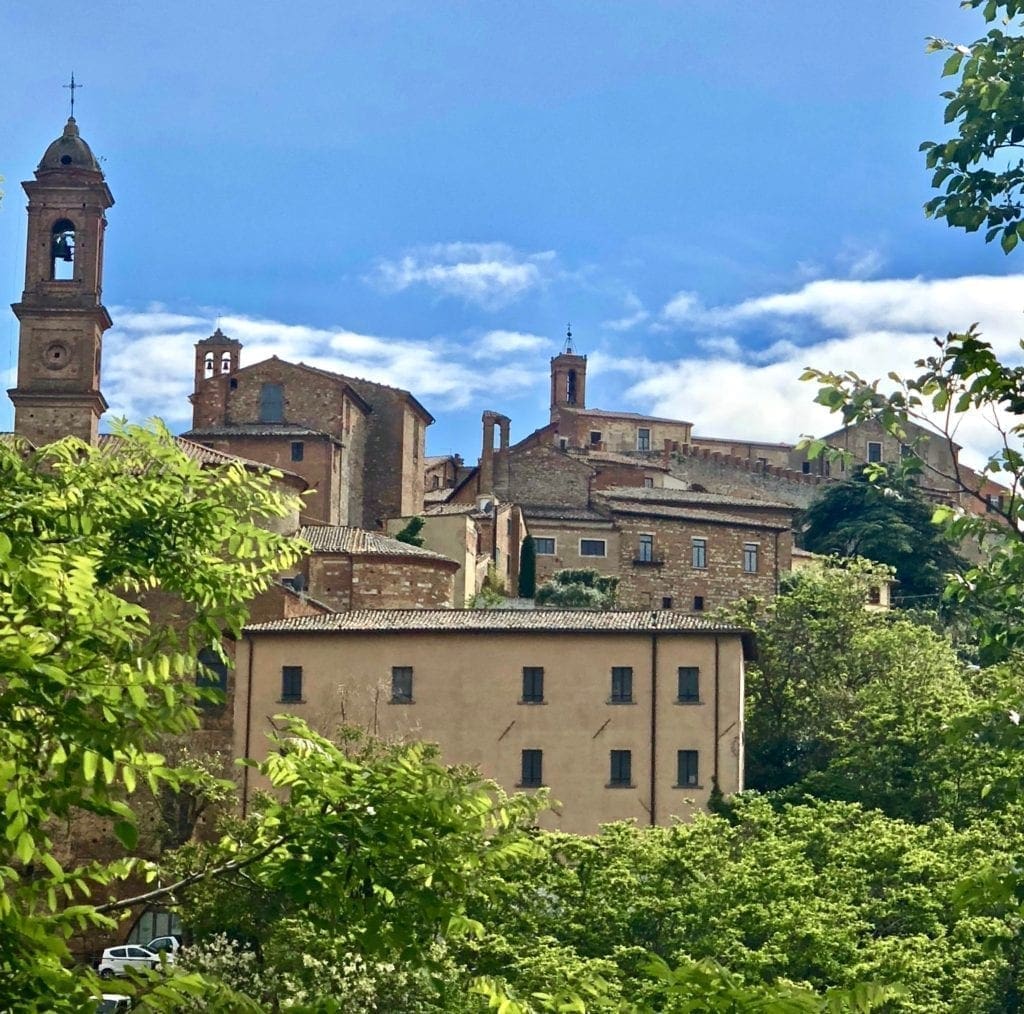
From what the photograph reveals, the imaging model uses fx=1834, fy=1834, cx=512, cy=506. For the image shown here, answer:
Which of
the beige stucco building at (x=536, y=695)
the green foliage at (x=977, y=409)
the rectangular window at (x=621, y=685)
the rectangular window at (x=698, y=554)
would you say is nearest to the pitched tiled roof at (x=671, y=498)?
the rectangular window at (x=698, y=554)

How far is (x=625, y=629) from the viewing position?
41.5 m

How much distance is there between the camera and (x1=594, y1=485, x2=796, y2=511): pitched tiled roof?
69.5 metres

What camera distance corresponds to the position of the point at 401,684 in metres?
41.3

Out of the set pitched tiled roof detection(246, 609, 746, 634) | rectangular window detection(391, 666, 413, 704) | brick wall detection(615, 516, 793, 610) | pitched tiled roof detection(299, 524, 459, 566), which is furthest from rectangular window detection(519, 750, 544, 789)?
brick wall detection(615, 516, 793, 610)

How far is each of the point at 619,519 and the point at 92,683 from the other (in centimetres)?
6029

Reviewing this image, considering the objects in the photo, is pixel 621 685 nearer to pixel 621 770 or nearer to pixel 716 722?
pixel 621 770

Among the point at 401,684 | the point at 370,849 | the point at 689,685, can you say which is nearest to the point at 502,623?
the point at 401,684

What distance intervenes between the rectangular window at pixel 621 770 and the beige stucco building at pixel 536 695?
22mm

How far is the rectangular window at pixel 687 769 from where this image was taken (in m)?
40.4

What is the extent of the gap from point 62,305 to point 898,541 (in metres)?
34.9

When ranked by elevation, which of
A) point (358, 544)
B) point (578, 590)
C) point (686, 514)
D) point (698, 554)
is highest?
point (686, 514)

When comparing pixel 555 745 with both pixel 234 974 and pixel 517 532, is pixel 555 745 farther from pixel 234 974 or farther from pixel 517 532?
pixel 517 532

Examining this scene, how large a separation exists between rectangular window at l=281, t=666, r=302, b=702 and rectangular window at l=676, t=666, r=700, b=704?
8547mm

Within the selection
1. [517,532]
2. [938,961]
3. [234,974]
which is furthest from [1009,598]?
Answer: [517,532]
